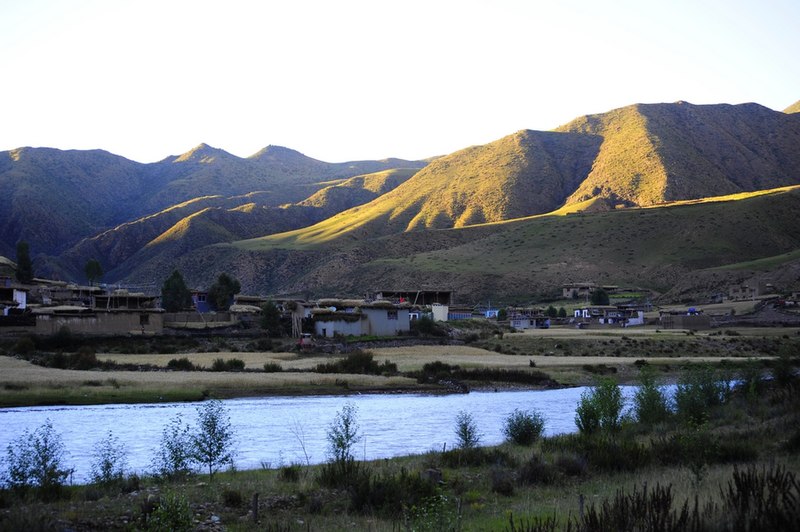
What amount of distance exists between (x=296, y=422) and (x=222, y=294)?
61580 mm

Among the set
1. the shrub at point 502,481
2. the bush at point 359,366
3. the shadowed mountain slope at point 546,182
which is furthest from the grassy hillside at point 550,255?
the shrub at point 502,481

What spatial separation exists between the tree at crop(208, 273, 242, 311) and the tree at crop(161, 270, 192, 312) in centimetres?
352

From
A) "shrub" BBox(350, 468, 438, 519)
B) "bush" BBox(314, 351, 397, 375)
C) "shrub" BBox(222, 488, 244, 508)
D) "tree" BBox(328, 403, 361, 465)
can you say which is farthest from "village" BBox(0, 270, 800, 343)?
"shrub" BBox(350, 468, 438, 519)

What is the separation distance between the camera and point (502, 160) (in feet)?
613

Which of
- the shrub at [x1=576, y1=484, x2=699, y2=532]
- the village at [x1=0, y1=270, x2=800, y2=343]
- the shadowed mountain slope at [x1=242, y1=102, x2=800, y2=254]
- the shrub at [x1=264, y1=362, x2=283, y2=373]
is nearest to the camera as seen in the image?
the shrub at [x1=576, y1=484, x2=699, y2=532]

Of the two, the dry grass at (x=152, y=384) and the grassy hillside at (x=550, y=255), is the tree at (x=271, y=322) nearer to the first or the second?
the dry grass at (x=152, y=384)

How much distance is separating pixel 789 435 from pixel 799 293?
241ft

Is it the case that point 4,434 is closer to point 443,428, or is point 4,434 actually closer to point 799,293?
point 443,428

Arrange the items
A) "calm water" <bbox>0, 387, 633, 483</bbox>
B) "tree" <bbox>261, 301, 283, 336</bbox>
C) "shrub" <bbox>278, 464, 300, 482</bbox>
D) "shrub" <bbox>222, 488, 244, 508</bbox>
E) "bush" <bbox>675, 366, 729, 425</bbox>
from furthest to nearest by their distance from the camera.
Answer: "tree" <bbox>261, 301, 283, 336</bbox>
"calm water" <bbox>0, 387, 633, 483</bbox>
"bush" <bbox>675, 366, 729, 425</bbox>
"shrub" <bbox>278, 464, 300, 482</bbox>
"shrub" <bbox>222, 488, 244, 508</bbox>

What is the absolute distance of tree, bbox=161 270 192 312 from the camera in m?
85.2

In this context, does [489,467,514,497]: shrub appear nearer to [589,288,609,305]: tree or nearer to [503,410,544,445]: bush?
[503,410,544,445]: bush

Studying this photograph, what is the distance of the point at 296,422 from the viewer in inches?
1296

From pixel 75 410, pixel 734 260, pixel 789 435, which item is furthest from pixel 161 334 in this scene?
pixel 734 260

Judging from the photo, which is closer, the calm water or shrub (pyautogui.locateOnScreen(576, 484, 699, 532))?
shrub (pyautogui.locateOnScreen(576, 484, 699, 532))
